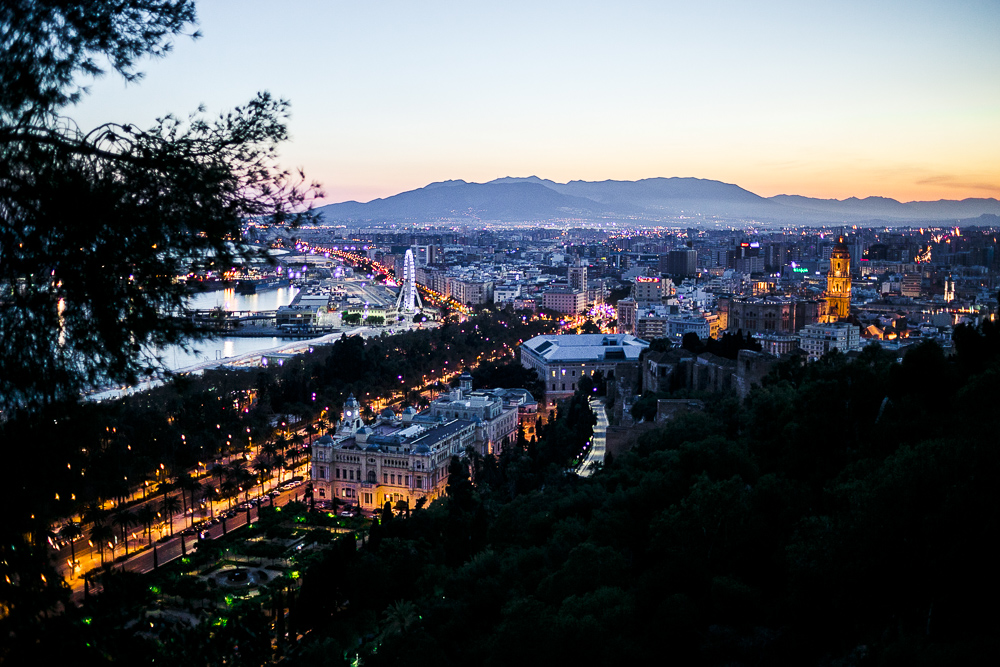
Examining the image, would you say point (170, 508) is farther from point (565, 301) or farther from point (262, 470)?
point (565, 301)

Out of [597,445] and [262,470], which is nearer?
[262,470]

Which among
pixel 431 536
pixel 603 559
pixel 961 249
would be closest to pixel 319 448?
pixel 431 536

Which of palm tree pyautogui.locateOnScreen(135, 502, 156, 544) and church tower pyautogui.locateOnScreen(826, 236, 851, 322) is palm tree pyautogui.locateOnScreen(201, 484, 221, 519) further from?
church tower pyautogui.locateOnScreen(826, 236, 851, 322)

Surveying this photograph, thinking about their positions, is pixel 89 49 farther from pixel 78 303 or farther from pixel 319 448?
pixel 319 448

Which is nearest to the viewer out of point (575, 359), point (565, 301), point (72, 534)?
point (72, 534)

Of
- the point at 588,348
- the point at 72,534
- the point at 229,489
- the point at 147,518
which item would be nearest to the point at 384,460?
the point at 229,489

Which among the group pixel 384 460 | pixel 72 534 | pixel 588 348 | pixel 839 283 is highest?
pixel 839 283

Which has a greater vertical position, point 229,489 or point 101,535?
point 101,535
